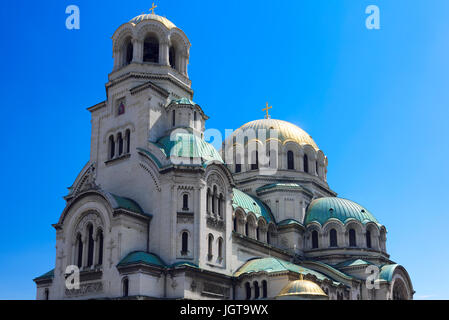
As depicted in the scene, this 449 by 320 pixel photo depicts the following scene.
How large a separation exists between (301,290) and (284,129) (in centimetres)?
2475

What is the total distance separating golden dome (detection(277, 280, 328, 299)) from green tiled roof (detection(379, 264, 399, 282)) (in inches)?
580

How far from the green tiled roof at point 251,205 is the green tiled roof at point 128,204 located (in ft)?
31.1

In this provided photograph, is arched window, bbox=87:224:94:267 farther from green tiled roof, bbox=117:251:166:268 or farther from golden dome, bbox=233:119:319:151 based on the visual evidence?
golden dome, bbox=233:119:319:151

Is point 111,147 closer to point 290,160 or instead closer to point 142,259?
point 142,259

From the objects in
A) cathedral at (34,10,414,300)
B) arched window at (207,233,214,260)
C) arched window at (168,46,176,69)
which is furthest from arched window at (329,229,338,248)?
arched window at (168,46,176,69)

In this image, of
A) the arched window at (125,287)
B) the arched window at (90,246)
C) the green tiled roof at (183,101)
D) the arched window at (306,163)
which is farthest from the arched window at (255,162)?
the arched window at (125,287)

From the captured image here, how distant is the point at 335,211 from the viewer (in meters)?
53.6

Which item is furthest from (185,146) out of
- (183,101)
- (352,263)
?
(352,263)

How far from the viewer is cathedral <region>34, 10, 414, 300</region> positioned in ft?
121

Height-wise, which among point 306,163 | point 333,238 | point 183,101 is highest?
point 306,163

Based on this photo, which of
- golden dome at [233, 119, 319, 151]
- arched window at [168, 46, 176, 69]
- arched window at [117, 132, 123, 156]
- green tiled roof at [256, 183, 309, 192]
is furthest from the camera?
golden dome at [233, 119, 319, 151]

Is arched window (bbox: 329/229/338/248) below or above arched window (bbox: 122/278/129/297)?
above
